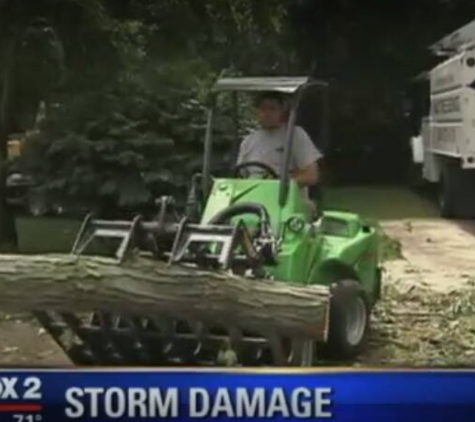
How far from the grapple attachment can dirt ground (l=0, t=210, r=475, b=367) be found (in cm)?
7

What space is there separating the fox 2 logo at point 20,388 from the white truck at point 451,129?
3.22 ft

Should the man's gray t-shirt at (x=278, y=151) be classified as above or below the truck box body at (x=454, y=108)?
below

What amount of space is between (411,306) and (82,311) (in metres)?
0.74

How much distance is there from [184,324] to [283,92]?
22.1 inches

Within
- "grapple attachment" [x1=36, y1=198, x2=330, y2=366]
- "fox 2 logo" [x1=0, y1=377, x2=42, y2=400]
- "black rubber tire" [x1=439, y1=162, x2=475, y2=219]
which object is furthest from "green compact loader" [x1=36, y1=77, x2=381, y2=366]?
"black rubber tire" [x1=439, y1=162, x2=475, y2=219]

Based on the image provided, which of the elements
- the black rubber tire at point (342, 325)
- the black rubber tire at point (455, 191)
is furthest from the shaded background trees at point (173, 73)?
the black rubber tire at point (342, 325)

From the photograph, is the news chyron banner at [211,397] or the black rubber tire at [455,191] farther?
the black rubber tire at [455,191]

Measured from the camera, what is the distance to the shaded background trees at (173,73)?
757cm

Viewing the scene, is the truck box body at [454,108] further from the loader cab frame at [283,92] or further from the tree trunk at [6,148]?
the tree trunk at [6,148]

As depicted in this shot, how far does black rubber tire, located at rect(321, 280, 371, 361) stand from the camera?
24.9ft

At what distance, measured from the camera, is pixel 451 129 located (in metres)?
7.61

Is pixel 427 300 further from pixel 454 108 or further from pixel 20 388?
pixel 20 388

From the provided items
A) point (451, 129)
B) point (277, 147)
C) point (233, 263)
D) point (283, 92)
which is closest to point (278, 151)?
point (277, 147)

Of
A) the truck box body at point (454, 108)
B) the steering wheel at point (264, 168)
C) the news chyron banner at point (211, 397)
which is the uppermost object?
→ the truck box body at point (454, 108)
